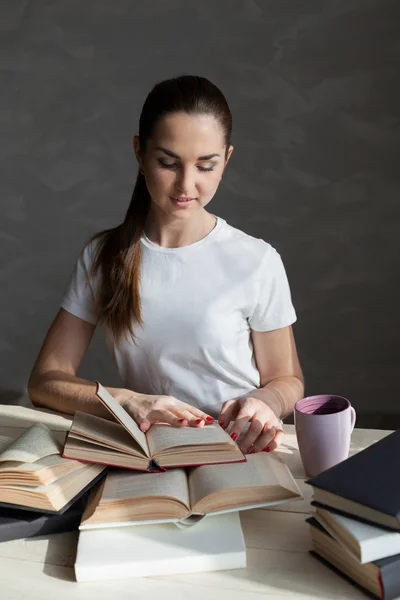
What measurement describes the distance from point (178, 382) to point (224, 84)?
203 centimetres

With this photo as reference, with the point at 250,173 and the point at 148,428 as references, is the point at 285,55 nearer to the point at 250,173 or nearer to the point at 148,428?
the point at 250,173

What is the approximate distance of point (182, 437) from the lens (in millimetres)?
Answer: 1174

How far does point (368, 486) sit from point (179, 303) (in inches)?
31.8

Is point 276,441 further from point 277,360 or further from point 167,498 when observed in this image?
point 277,360

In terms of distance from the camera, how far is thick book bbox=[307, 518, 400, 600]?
888 millimetres

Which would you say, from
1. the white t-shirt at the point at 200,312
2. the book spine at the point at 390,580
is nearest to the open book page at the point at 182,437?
the book spine at the point at 390,580

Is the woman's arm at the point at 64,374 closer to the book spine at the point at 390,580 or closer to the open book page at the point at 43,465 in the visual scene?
the open book page at the point at 43,465

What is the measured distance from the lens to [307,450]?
1.23 metres

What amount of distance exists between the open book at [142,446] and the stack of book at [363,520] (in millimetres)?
159

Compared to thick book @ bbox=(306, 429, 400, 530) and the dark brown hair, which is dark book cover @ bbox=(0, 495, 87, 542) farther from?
the dark brown hair

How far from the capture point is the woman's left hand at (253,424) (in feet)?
4.16

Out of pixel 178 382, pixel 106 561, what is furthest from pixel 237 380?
pixel 106 561

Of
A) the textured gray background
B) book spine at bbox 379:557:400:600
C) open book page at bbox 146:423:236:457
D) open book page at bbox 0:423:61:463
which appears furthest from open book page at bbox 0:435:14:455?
the textured gray background

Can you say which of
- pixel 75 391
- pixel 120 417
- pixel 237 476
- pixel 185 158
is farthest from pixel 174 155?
pixel 237 476
